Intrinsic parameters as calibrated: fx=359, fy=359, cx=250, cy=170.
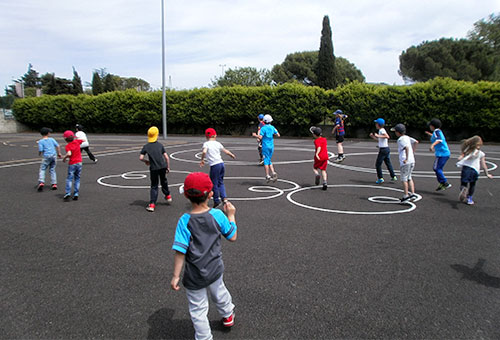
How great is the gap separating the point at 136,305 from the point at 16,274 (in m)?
2.02

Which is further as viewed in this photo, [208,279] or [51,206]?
[51,206]

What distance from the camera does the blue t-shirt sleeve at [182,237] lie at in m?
3.05

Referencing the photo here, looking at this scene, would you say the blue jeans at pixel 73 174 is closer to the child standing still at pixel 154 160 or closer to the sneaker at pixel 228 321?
the child standing still at pixel 154 160

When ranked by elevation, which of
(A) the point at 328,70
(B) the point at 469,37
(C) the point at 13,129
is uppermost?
(B) the point at 469,37

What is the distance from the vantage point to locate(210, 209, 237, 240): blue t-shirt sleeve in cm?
320

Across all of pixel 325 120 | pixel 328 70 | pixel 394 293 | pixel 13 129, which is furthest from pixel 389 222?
pixel 13 129

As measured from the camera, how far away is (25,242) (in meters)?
5.99

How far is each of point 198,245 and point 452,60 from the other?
49.8 m

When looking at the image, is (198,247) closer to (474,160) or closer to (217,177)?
(217,177)

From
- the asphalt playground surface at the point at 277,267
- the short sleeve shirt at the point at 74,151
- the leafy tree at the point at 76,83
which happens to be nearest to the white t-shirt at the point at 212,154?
the asphalt playground surface at the point at 277,267

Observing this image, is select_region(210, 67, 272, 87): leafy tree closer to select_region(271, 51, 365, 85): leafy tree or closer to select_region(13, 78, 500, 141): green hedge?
select_region(271, 51, 365, 85): leafy tree

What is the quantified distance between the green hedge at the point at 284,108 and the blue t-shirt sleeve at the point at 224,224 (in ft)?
89.7

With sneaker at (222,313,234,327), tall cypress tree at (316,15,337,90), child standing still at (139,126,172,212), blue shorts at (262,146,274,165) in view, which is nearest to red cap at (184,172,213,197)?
sneaker at (222,313,234,327)

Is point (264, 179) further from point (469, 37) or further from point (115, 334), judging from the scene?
point (469, 37)
